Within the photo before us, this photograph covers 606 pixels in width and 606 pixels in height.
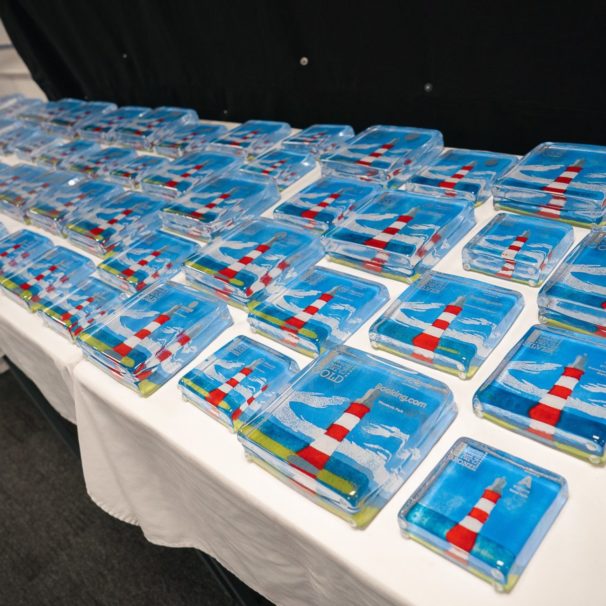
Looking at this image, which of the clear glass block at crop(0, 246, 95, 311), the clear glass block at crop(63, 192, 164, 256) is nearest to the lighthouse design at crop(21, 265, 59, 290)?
the clear glass block at crop(0, 246, 95, 311)

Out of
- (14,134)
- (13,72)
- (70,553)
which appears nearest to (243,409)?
(70,553)

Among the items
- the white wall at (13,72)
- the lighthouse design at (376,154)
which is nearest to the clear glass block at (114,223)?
the lighthouse design at (376,154)

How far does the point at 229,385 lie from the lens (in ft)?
2.88

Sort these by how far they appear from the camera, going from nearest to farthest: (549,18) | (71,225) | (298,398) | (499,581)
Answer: (499,581), (298,398), (549,18), (71,225)

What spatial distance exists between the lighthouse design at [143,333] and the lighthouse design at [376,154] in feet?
1.84

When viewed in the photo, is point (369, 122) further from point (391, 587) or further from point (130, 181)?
point (391, 587)

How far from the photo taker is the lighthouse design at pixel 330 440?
27.7 inches

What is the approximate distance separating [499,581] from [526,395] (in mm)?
237

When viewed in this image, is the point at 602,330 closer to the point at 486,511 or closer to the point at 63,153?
the point at 486,511

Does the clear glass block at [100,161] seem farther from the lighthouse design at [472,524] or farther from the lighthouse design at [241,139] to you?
the lighthouse design at [472,524]

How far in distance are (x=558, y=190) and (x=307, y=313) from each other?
51 centimetres

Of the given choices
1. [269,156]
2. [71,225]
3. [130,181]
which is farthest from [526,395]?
[130,181]

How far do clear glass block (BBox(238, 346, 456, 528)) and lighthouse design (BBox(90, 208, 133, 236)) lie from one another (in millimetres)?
828

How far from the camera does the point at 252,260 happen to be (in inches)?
44.3
